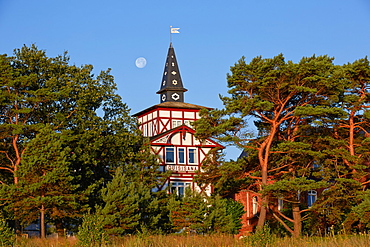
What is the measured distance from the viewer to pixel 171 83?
5569 cm

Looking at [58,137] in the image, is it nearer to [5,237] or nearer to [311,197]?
[5,237]

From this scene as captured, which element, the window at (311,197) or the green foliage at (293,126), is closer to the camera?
the green foliage at (293,126)

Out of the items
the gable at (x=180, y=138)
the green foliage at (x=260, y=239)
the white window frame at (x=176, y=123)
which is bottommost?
the green foliage at (x=260, y=239)

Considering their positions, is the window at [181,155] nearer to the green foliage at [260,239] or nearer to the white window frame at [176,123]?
the white window frame at [176,123]

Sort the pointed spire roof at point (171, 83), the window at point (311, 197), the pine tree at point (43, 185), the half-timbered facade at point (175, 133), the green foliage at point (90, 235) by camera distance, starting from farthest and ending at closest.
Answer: the pointed spire roof at point (171, 83), the window at point (311, 197), the half-timbered facade at point (175, 133), the pine tree at point (43, 185), the green foliage at point (90, 235)

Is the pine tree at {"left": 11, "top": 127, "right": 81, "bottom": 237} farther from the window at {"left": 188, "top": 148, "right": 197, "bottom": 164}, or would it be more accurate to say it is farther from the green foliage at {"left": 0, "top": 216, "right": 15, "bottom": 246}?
the window at {"left": 188, "top": 148, "right": 197, "bottom": 164}

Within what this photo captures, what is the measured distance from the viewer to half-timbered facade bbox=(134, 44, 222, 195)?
4447 cm

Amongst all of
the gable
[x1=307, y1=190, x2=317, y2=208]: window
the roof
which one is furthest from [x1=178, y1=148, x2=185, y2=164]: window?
the roof

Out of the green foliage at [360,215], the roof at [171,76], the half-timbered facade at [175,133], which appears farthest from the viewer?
the roof at [171,76]

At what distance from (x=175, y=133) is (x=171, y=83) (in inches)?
439

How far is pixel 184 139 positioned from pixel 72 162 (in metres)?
11.4

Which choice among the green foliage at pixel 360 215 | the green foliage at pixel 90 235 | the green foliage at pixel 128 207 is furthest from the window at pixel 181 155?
the green foliage at pixel 90 235

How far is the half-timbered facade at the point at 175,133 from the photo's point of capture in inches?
1751

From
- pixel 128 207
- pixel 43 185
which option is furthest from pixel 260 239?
pixel 43 185
